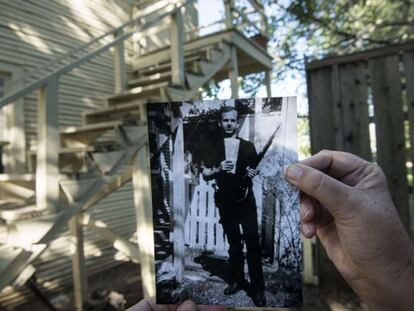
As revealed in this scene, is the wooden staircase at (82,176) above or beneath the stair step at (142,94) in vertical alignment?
beneath

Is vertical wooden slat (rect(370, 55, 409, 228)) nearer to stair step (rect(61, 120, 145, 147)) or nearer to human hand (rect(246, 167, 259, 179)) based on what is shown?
stair step (rect(61, 120, 145, 147))

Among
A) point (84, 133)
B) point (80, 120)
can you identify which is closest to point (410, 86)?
point (84, 133)

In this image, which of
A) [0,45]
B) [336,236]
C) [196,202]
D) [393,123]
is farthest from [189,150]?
[0,45]

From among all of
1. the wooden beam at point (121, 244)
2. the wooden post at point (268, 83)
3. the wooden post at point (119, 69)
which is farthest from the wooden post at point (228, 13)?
the wooden beam at point (121, 244)

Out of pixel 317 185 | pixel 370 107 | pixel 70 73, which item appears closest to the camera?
pixel 317 185

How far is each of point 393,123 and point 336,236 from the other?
8.35 feet

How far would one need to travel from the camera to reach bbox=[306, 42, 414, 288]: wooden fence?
3.16 metres

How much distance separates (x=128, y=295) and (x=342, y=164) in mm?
3937

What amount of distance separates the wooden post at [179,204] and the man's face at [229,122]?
4.3 inches

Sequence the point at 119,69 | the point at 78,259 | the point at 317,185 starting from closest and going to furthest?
the point at 317,185 → the point at 78,259 → the point at 119,69

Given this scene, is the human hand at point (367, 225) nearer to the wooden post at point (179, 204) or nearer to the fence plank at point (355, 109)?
the wooden post at point (179, 204)

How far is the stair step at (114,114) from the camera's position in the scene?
3.76 m

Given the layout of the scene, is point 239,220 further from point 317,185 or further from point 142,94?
point 142,94

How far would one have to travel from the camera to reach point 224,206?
2.89 ft
